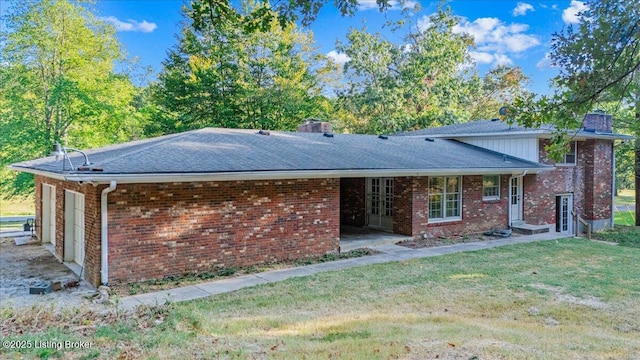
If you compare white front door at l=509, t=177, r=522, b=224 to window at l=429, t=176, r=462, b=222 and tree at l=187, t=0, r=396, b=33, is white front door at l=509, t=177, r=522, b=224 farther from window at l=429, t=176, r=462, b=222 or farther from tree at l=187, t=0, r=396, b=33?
tree at l=187, t=0, r=396, b=33

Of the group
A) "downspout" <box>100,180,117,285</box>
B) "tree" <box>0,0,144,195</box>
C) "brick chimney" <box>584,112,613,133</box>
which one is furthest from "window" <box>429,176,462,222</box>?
"tree" <box>0,0,144,195</box>

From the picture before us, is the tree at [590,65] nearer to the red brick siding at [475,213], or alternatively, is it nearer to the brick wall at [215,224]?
the brick wall at [215,224]

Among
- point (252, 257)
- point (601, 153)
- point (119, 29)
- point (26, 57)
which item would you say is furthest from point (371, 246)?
point (119, 29)

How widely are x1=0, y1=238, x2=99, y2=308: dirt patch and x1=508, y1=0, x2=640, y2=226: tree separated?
7683 mm

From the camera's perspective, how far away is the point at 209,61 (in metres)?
25.3

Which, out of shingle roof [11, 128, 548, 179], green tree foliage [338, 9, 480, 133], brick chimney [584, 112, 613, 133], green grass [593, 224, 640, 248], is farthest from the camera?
green tree foliage [338, 9, 480, 133]

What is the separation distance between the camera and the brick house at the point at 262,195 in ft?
27.2

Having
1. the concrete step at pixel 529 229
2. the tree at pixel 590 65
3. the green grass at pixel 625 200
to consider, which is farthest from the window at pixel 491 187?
the green grass at pixel 625 200

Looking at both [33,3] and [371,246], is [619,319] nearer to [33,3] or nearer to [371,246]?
[371,246]

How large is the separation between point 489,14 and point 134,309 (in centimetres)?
2516

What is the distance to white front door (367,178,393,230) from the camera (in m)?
14.5

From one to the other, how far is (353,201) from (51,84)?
46.3 feet

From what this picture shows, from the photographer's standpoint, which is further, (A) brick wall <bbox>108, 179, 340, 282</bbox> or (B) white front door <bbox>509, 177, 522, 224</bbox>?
(B) white front door <bbox>509, 177, 522, 224</bbox>

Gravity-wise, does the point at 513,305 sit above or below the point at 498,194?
below
